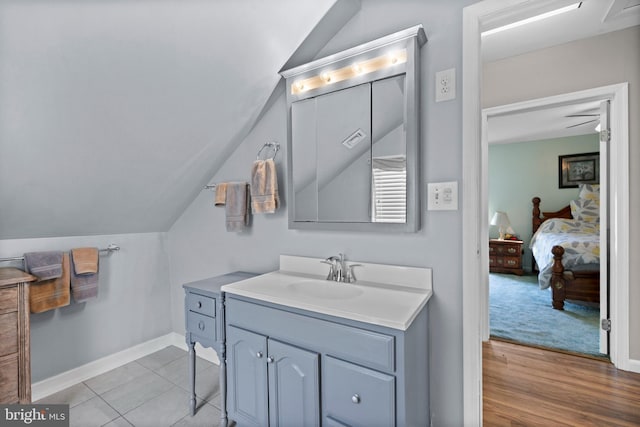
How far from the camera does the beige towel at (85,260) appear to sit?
1.99 metres

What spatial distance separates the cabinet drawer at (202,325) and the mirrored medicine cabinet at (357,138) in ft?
2.34

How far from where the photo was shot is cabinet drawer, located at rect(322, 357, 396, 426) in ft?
3.36

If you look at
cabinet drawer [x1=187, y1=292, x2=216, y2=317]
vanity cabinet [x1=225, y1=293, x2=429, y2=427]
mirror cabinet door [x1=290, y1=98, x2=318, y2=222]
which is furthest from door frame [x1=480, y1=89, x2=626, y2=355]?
cabinet drawer [x1=187, y1=292, x2=216, y2=317]

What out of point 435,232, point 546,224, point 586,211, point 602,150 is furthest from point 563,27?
point 586,211

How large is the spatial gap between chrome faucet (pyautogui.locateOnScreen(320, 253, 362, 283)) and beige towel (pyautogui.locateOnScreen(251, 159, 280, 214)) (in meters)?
0.51

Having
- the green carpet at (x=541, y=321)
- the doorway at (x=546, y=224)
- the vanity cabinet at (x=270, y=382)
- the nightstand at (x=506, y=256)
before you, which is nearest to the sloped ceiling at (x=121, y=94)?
the vanity cabinet at (x=270, y=382)

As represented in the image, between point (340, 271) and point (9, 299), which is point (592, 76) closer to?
point (340, 271)

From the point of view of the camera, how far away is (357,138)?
63.0 inches

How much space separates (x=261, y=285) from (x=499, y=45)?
2466mm

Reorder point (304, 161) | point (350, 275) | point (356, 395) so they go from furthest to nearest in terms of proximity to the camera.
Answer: point (304, 161) → point (350, 275) → point (356, 395)

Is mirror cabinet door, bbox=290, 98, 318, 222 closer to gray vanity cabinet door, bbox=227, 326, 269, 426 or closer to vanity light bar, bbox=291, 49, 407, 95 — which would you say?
vanity light bar, bbox=291, 49, 407, 95

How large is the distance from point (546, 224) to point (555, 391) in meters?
3.47

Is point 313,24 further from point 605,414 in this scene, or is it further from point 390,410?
point 605,414

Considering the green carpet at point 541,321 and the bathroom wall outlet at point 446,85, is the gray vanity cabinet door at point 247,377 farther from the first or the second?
the green carpet at point 541,321
